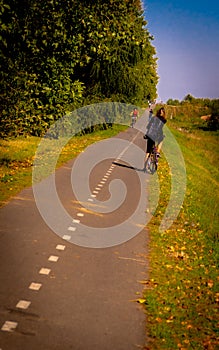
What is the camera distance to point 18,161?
55.5 ft

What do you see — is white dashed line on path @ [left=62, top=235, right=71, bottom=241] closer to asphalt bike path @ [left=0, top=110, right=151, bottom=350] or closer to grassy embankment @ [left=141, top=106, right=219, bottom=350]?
asphalt bike path @ [left=0, top=110, right=151, bottom=350]

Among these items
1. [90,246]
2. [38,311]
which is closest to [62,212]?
[90,246]

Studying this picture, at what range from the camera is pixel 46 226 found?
9102mm

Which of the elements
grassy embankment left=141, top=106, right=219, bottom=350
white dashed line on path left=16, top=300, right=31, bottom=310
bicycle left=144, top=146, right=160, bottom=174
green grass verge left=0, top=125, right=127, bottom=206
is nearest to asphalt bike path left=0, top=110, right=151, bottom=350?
white dashed line on path left=16, top=300, right=31, bottom=310

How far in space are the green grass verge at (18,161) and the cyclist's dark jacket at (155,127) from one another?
14.9ft

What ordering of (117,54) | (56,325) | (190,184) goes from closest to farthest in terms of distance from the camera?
(56,325) < (190,184) < (117,54)

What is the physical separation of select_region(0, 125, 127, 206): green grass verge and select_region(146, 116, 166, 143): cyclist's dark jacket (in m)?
4.54

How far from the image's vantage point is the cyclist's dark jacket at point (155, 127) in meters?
16.2

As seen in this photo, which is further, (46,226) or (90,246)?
(46,226)

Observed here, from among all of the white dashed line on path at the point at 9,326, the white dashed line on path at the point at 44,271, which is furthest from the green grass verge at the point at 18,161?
the white dashed line on path at the point at 9,326

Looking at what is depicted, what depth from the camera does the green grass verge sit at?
12094mm

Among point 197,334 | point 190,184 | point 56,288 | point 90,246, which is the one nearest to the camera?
point 197,334

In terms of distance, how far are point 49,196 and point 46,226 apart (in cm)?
275

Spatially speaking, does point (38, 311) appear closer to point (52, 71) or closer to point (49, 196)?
point (49, 196)
